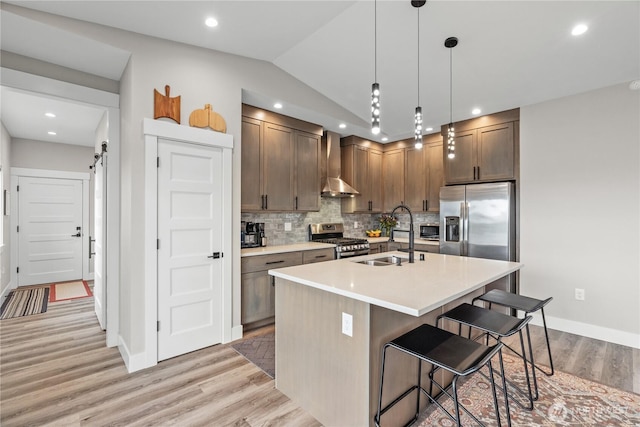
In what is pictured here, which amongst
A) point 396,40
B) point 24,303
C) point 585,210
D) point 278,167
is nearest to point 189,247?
point 278,167

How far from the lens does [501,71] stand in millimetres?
3285

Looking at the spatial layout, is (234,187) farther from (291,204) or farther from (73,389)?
(73,389)

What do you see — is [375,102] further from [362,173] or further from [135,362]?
[362,173]

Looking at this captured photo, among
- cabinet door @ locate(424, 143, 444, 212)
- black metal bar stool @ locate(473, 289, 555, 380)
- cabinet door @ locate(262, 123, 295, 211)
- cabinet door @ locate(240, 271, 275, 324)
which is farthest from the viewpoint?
cabinet door @ locate(424, 143, 444, 212)

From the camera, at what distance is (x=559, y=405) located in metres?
2.18

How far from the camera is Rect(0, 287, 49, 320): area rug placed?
4.16m

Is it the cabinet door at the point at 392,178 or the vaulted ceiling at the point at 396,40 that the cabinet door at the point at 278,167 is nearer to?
the vaulted ceiling at the point at 396,40

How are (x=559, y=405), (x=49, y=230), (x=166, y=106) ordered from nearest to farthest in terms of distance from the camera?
(x=559, y=405) → (x=166, y=106) → (x=49, y=230)

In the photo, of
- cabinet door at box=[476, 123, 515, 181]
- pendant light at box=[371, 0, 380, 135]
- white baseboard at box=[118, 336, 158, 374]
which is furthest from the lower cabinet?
cabinet door at box=[476, 123, 515, 181]

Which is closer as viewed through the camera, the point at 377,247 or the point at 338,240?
the point at 338,240

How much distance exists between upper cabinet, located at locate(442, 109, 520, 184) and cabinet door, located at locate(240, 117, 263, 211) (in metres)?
2.73

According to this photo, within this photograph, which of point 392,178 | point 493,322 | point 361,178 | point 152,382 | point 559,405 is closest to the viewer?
point 493,322

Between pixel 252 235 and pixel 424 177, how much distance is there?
2.95 metres

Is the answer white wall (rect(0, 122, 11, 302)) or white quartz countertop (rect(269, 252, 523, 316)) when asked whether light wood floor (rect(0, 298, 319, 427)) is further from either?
white wall (rect(0, 122, 11, 302))
